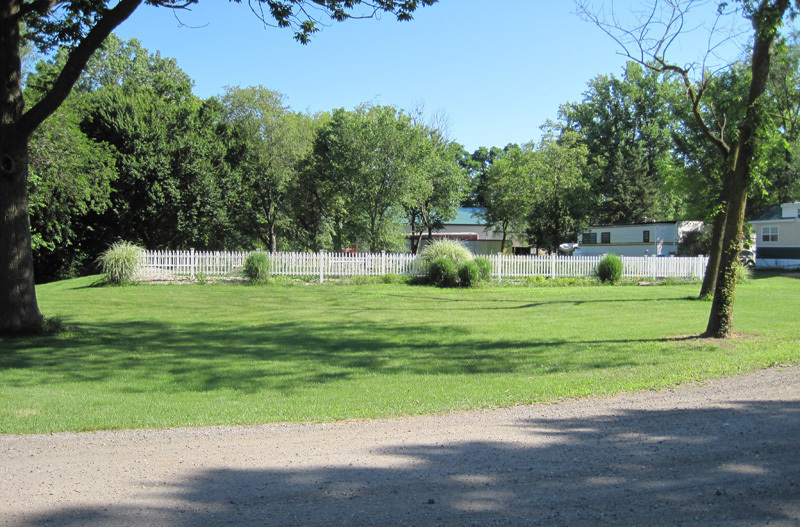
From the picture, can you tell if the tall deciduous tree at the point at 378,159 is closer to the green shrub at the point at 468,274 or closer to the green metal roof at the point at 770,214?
the green shrub at the point at 468,274

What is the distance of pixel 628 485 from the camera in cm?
409

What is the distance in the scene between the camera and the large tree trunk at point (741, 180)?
424 inches

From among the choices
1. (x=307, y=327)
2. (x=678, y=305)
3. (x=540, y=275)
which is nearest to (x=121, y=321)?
(x=307, y=327)

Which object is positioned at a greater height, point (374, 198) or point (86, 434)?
point (374, 198)

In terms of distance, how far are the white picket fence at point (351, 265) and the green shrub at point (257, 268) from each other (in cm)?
70

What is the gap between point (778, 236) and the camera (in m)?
38.0

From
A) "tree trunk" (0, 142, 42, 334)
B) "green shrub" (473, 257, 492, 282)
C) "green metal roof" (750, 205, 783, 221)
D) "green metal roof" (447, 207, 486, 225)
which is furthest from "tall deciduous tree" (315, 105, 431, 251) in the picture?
"green metal roof" (447, 207, 486, 225)

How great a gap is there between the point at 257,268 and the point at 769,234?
3395cm

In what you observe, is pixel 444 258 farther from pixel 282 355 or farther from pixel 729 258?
pixel 282 355

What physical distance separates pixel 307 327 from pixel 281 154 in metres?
26.6

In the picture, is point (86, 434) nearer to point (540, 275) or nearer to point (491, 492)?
point (491, 492)

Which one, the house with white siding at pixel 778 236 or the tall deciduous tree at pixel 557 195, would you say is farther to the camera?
the tall deciduous tree at pixel 557 195

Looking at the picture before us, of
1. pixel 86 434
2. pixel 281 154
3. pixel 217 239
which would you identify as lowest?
pixel 86 434

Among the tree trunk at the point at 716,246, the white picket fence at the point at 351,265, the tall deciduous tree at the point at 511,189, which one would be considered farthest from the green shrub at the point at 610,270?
the tall deciduous tree at the point at 511,189
